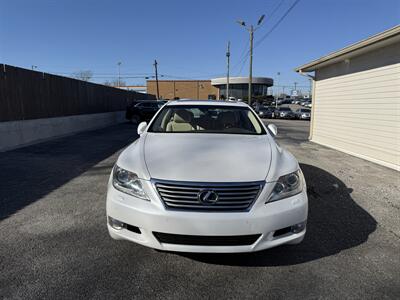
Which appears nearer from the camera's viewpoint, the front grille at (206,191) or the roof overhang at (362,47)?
the front grille at (206,191)

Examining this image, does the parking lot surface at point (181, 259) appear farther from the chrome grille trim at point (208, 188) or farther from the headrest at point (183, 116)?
the headrest at point (183, 116)

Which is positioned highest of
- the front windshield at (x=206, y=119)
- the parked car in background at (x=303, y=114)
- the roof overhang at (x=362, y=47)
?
the roof overhang at (x=362, y=47)

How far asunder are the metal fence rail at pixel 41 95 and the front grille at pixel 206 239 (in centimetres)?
891

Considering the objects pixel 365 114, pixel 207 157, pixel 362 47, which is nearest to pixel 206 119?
pixel 207 157

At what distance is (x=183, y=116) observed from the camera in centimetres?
443

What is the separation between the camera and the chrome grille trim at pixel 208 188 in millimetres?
2357

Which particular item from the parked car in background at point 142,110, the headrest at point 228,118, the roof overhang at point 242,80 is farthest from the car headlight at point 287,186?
the roof overhang at point 242,80

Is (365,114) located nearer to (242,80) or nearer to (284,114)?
(284,114)

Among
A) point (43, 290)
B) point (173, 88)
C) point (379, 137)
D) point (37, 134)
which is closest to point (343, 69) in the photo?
point (379, 137)

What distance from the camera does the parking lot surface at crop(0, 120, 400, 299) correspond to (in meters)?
2.43

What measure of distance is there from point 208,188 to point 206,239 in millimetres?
417

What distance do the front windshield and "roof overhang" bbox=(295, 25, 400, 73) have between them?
484cm

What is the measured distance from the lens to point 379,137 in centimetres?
786

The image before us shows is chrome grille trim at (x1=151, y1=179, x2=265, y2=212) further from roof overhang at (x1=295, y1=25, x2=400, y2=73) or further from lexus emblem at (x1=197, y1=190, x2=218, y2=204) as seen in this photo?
roof overhang at (x1=295, y1=25, x2=400, y2=73)
